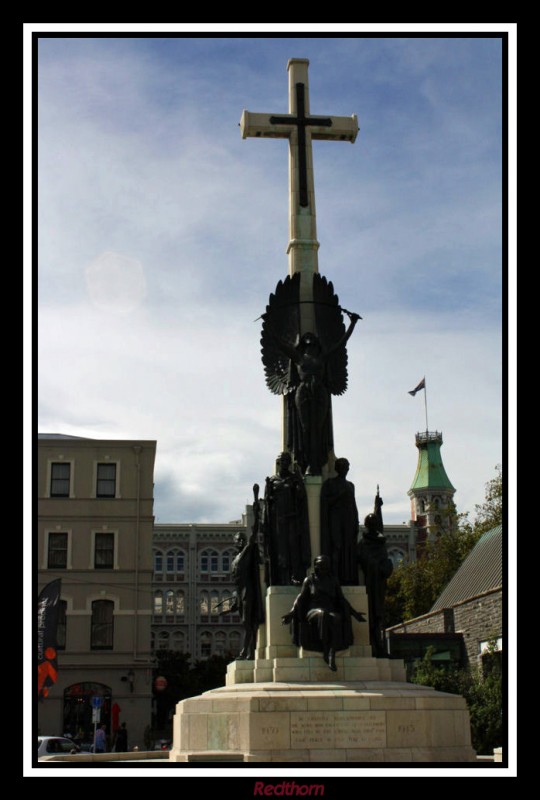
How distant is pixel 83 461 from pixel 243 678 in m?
31.1

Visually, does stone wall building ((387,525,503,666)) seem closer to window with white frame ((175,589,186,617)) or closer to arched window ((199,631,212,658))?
arched window ((199,631,212,658))

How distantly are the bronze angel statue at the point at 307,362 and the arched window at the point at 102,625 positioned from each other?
27898 mm

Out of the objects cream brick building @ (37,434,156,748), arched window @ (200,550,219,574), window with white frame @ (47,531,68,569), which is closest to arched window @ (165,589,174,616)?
arched window @ (200,550,219,574)

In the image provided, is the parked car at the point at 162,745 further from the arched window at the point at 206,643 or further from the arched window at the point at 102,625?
the arched window at the point at 206,643

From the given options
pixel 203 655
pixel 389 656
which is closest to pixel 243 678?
pixel 389 656

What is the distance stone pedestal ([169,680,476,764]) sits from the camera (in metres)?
14.8

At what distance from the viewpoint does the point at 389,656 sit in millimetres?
17328

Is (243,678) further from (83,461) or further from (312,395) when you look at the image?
(83,461)

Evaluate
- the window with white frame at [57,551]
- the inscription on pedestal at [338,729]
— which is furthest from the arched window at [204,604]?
the inscription on pedestal at [338,729]

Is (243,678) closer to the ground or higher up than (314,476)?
closer to the ground

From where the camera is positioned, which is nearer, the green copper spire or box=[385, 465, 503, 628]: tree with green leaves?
box=[385, 465, 503, 628]: tree with green leaves

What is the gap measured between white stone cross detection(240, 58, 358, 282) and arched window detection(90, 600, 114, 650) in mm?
28394

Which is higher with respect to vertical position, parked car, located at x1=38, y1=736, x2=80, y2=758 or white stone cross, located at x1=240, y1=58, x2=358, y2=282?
white stone cross, located at x1=240, y1=58, x2=358, y2=282
